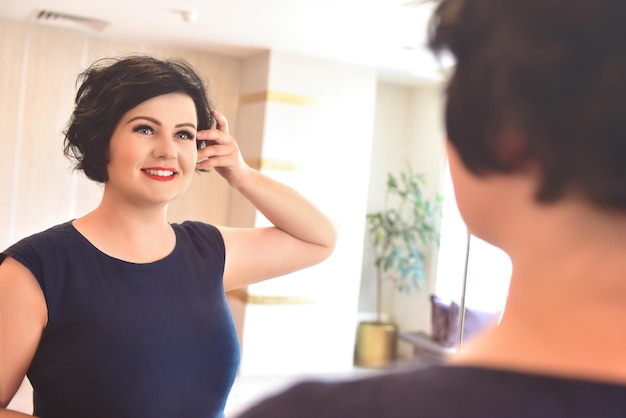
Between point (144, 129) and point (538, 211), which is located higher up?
point (144, 129)

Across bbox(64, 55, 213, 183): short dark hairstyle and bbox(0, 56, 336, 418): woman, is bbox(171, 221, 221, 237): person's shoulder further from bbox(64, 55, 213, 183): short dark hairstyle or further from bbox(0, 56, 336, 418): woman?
bbox(64, 55, 213, 183): short dark hairstyle

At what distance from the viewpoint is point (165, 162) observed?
1.58 meters

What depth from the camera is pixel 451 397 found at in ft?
1.24

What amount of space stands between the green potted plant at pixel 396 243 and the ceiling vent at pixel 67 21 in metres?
2.88

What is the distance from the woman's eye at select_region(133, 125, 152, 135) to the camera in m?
1.58

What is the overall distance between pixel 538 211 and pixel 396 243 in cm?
693

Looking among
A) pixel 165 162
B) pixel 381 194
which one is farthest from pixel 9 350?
pixel 381 194

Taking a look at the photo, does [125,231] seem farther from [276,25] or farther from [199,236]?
[276,25]

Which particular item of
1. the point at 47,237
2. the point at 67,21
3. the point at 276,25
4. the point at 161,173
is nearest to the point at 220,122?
the point at 161,173

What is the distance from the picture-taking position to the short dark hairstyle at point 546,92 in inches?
14.3

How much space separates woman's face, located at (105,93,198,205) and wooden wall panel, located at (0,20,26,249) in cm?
508

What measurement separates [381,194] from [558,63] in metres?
7.03

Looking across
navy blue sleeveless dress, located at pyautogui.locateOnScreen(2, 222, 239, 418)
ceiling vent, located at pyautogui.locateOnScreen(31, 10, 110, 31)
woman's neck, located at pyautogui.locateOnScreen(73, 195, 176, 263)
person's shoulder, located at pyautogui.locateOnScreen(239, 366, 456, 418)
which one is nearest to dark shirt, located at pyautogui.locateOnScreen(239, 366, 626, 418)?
person's shoulder, located at pyautogui.locateOnScreen(239, 366, 456, 418)

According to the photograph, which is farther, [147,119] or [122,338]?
[147,119]
